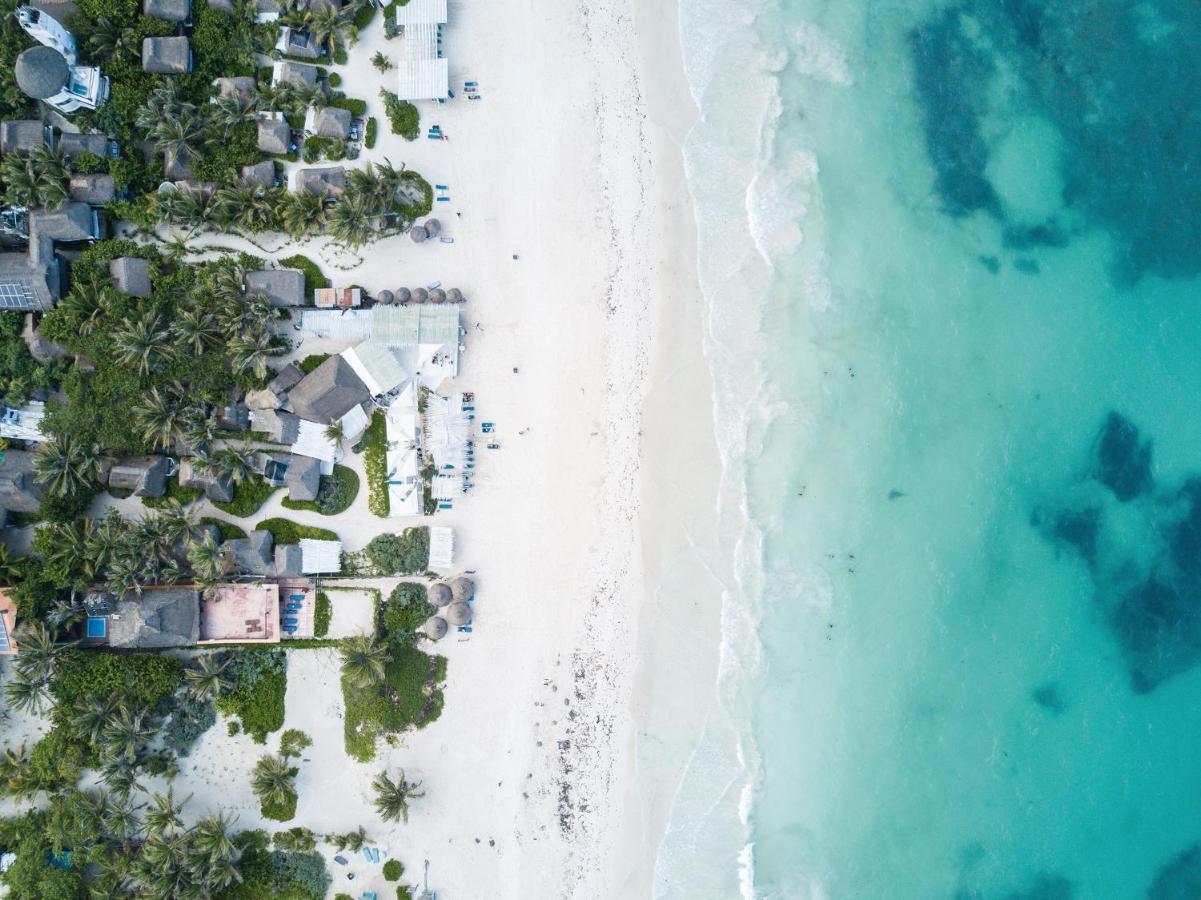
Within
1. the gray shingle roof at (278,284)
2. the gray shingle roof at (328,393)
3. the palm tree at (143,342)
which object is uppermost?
the gray shingle roof at (278,284)

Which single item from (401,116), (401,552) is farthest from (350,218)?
(401,552)

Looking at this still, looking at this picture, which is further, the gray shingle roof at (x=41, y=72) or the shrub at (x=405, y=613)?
the shrub at (x=405, y=613)

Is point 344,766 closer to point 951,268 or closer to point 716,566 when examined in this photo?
point 716,566

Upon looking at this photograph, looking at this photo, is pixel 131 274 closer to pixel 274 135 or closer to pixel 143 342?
pixel 143 342

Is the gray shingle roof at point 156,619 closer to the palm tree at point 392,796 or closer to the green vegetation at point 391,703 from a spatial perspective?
the green vegetation at point 391,703

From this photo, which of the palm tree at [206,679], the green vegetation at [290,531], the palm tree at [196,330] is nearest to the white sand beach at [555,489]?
the green vegetation at [290,531]

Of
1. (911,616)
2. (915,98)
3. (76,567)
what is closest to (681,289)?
(915,98)

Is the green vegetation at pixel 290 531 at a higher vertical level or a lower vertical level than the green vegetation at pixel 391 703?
higher
